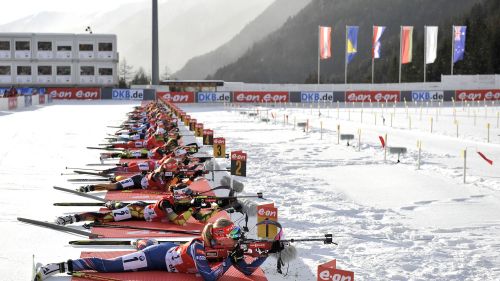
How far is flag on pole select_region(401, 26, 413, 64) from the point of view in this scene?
2431 inches

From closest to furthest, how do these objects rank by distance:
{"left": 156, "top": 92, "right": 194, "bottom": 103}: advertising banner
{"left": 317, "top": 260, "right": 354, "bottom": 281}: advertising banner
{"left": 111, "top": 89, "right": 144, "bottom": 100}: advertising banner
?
{"left": 317, "top": 260, "right": 354, "bottom": 281}: advertising banner
{"left": 156, "top": 92, "right": 194, "bottom": 103}: advertising banner
{"left": 111, "top": 89, "right": 144, "bottom": 100}: advertising banner

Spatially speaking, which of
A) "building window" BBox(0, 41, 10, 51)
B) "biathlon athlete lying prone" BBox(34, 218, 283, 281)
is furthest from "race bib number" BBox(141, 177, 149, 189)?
"building window" BBox(0, 41, 10, 51)

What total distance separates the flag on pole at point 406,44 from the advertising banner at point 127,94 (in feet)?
96.3

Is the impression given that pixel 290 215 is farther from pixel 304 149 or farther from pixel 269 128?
pixel 269 128

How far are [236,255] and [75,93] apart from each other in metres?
69.9

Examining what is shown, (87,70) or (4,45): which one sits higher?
(4,45)

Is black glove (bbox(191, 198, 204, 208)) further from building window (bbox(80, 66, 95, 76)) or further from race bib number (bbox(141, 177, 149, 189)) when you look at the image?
building window (bbox(80, 66, 95, 76))

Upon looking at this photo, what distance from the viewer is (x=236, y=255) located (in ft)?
27.5

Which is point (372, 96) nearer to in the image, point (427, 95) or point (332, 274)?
point (427, 95)

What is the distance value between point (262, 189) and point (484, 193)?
204 inches

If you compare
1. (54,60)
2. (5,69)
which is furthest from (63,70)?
(5,69)

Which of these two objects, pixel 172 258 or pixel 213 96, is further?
pixel 213 96

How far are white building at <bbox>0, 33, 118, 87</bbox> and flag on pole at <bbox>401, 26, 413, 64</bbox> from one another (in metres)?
37.5

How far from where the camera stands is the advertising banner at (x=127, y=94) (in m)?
74.2
